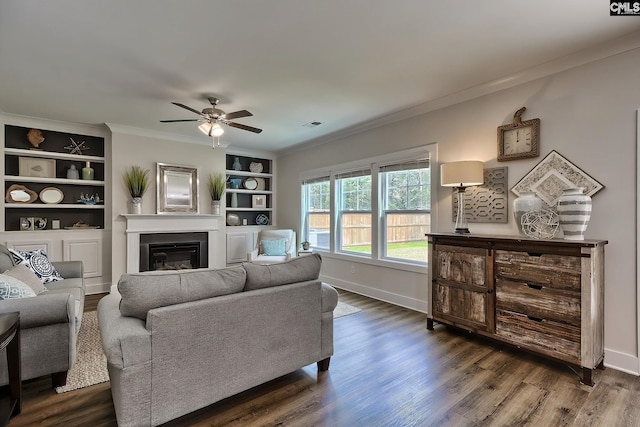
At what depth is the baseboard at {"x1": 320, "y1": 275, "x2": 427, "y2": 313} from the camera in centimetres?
395

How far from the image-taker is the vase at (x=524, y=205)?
282 cm

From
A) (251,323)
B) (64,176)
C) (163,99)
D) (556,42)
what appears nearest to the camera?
(251,323)

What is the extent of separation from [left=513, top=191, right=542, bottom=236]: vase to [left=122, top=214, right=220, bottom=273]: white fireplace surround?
186 inches

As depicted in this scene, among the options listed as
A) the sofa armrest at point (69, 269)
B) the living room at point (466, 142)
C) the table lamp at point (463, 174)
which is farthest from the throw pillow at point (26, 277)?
the table lamp at point (463, 174)

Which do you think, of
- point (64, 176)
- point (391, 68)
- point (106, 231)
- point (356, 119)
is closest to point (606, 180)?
point (391, 68)

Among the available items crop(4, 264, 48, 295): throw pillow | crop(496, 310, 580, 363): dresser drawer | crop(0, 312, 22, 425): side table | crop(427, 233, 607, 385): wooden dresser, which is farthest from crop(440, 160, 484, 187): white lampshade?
crop(4, 264, 48, 295): throw pillow

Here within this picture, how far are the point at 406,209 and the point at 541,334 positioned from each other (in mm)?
2097

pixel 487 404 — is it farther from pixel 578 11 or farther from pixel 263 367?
pixel 578 11

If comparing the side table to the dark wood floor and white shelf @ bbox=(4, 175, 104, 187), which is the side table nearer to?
the dark wood floor

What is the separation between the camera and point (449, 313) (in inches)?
125

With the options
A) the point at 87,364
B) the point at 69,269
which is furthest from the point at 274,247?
the point at 87,364

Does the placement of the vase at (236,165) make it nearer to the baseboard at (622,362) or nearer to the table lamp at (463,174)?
the table lamp at (463,174)

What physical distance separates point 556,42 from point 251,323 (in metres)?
3.15

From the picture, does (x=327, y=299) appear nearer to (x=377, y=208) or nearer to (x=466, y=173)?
(x=466, y=173)
